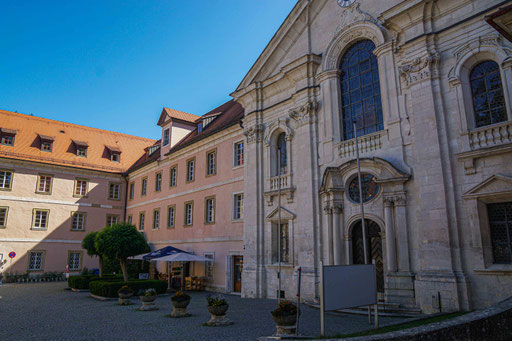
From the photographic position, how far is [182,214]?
29.0 meters

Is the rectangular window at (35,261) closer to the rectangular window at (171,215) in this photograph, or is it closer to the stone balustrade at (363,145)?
the rectangular window at (171,215)

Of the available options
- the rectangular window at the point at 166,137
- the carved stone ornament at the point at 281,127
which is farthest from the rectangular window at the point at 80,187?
the carved stone ornament at the point at 281,127

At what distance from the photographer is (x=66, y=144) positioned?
3803 cm

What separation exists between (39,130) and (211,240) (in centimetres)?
2317

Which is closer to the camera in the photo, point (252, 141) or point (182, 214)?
point (252, 141)

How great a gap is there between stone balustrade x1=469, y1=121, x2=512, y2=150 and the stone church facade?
0.03 metres

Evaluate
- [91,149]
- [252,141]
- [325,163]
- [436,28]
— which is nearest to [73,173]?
[91,149]

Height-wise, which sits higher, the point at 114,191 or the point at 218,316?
the point at 114,191

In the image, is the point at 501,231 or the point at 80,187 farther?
the point at 80,187

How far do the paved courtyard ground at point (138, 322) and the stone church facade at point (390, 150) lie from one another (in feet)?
8.62

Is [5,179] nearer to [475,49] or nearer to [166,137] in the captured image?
[166,137]

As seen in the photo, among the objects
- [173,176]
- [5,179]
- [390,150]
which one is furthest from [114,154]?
[390,150]

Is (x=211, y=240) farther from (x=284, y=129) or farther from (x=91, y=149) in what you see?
(x=91, y=149)

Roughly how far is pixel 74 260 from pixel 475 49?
114 ft
